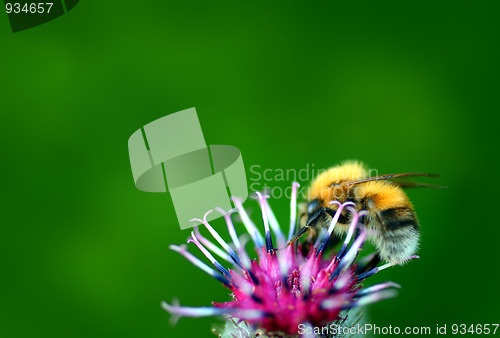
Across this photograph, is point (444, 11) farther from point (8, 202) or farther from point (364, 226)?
point (8, 202)

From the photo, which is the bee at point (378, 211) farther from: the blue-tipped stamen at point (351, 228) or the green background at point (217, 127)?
the green background at point (217, 127)

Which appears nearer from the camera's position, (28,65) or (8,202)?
(8,202)

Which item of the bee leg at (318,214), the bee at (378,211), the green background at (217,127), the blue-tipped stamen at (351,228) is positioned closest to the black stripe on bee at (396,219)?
the bee at (378,211)

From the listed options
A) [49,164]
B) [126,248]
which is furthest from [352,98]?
[49,164]

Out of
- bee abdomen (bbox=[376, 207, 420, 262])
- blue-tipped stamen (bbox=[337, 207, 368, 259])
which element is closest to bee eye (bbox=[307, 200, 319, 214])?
blue-tipped stamen (bbox=[337, 207, 368, 259])

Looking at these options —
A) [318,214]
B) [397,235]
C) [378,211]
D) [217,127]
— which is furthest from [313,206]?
[217,127]

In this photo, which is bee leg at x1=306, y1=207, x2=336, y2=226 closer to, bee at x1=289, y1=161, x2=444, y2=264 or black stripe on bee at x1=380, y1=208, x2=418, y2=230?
bee at x1=289, y1=161, x2=444, y2=264
